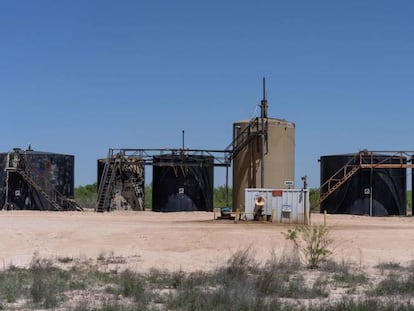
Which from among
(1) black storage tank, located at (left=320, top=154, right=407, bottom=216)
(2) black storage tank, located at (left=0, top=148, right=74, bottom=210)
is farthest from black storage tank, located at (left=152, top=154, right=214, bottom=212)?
(1) black storage tank, located at (left=320, top=154, right=407, bottom=216)

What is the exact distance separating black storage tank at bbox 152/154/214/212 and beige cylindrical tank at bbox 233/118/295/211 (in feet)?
12.1

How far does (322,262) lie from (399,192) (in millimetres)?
26227

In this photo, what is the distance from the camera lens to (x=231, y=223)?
3312cm

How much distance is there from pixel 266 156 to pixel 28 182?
15.0 metres

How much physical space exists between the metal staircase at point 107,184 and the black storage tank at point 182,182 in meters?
2.50

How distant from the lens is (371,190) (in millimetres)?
44375

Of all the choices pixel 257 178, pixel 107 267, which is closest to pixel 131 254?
pixel 107 267

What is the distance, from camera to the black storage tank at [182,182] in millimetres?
46781

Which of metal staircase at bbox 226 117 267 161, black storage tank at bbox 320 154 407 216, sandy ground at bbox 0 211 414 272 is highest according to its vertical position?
metal staircase at bbox 226 117 267 161

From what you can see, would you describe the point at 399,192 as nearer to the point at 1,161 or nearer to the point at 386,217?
the point at 386,217

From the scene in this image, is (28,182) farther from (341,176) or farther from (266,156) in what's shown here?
(341,176)

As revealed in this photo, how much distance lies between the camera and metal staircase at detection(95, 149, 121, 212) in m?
46.2

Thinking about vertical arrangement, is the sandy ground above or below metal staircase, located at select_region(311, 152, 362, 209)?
below

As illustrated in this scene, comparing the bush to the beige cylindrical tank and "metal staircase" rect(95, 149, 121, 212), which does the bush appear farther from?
"metal staircase" rect(95, 149, 121, 212)
